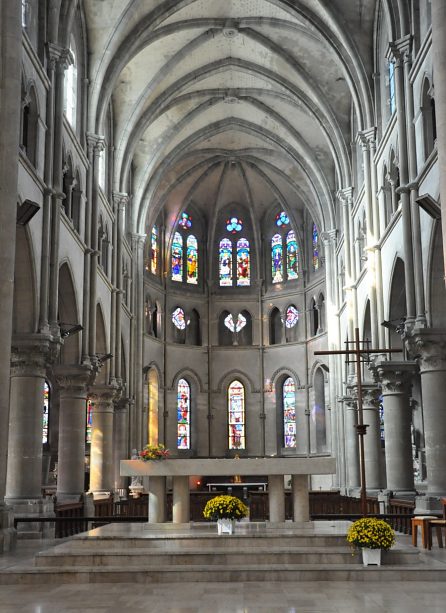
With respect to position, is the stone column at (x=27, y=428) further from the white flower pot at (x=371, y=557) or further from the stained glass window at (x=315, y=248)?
the stained glass window at (x=315, y=248)

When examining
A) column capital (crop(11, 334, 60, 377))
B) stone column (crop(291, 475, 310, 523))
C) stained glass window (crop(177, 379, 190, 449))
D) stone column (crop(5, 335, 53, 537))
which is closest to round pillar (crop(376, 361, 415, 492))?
stone column (crop(291, 475, 310, 523))

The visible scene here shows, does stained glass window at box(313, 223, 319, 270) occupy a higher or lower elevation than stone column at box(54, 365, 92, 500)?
higher

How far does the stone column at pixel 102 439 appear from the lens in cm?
3284

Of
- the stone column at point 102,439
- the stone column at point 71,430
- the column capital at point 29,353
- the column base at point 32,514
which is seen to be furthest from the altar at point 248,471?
the stone column at point 102,439

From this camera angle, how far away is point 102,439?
33.2m

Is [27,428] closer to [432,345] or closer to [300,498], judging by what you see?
[300,498]

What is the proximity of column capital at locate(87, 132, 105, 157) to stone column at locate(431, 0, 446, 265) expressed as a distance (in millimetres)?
15842

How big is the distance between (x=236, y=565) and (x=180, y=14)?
25392 millimetres

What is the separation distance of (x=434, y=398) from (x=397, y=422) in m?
4.96

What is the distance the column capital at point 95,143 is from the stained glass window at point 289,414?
2362 cm

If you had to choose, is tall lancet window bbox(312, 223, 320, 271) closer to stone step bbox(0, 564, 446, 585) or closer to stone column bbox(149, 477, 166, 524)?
stone column bbox(149, 477, 166, 524)

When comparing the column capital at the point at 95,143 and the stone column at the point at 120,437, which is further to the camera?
the stone column at the point at 120,437

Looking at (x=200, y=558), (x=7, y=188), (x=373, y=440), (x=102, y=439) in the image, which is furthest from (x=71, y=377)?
(x=200, y=558)

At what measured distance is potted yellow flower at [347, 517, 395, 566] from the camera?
42.6ft
